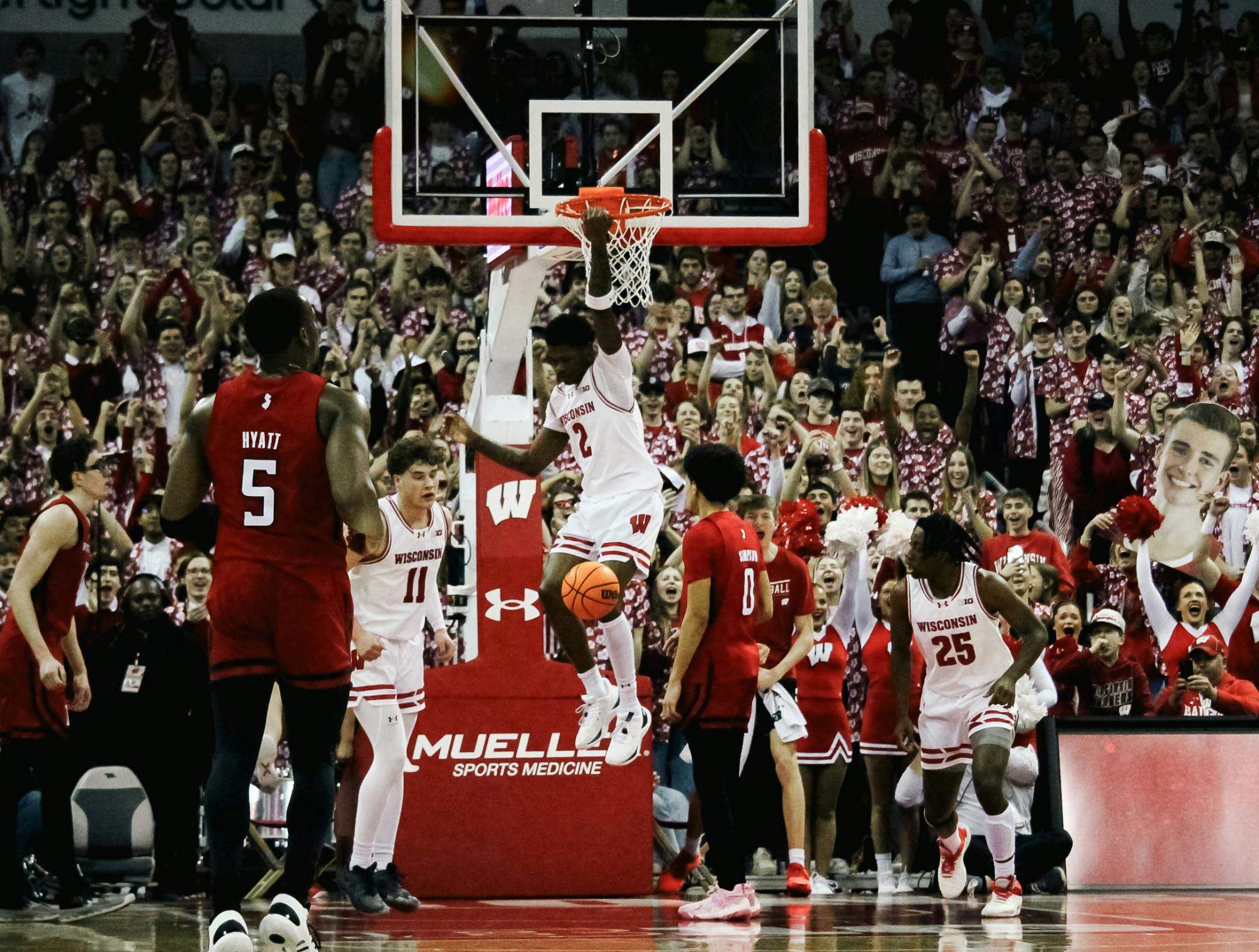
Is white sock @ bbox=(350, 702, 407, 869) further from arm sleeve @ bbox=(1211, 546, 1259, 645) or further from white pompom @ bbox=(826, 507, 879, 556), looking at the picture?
arm sleeve @ bbox=(1211, 546, 1259, 645)

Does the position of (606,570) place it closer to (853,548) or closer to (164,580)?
(853,548)

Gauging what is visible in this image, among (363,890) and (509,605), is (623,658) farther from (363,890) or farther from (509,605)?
(363,890)

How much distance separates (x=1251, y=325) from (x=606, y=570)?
9.00 metres

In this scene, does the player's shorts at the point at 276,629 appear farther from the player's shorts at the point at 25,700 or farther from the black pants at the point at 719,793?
the player's shorts at the point at 25,700

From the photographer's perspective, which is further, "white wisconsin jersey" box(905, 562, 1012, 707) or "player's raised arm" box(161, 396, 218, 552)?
"white wisconsin jersey" box(905, 562, 1012, 707)

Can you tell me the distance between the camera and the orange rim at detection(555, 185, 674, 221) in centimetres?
930

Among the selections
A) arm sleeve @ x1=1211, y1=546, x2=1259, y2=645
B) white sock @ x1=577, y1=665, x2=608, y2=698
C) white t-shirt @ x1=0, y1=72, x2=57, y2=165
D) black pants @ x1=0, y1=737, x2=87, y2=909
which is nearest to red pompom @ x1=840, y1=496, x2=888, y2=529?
arm sleeve @ x1=1211, y1=546, x2=1259, y2=645

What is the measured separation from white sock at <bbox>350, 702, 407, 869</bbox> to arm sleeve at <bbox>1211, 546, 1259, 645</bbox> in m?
6.16

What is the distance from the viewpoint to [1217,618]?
12.8m

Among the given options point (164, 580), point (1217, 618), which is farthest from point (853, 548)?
point (164, 580)

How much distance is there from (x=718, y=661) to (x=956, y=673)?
5.82ft

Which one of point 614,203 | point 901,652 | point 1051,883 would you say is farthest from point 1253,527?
point 614,203

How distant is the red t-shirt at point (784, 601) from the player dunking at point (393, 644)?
2287 mm

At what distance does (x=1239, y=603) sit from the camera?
1269cm
